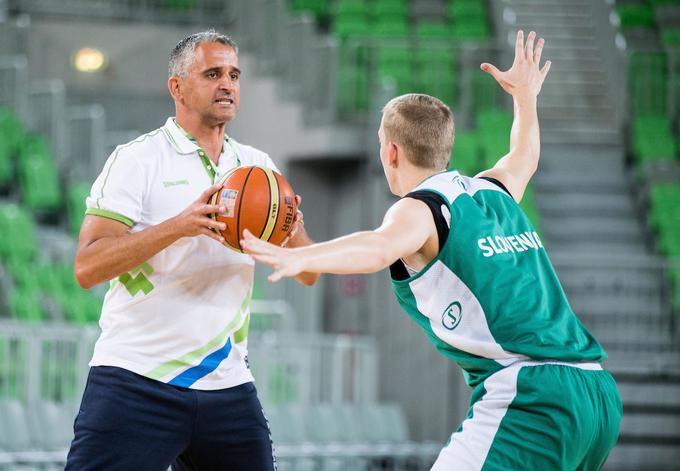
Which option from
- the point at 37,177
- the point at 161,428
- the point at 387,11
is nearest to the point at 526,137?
the point at 161,428

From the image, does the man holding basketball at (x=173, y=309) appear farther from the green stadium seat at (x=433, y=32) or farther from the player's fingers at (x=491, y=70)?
the green stadium seat at (x=433, y=32)

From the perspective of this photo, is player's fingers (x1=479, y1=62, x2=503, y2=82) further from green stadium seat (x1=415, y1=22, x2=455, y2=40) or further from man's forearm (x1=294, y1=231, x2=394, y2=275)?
green stadium seat (x1=415, y1=22, x2=455, y2=40)

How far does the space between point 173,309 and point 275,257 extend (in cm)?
101

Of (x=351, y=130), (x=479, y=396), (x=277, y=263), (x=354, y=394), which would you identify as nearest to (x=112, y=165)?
(x=277, y=263)

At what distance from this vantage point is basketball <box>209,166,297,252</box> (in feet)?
12.7

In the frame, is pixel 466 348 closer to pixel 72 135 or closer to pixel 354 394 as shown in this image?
pixel 354 394

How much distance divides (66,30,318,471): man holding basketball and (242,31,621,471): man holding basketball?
78 centimetres

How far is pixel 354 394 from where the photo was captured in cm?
1094

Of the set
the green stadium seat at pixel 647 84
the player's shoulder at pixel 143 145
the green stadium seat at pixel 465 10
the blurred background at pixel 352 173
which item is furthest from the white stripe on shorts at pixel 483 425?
the green stadium seat at pixel 465 10

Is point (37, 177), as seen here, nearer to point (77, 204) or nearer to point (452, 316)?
point (77, 204)

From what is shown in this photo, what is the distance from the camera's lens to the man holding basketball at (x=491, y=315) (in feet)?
11.8

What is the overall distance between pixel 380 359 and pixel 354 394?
1063mm

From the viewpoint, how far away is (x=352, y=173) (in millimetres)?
15289

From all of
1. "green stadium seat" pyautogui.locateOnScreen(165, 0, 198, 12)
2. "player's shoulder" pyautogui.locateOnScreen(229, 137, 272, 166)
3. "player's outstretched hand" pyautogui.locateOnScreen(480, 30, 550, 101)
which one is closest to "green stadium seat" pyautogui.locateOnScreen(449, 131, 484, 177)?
"green stadium seat" pyautogui.locateOnScreen(165, 0, 198, 12)
